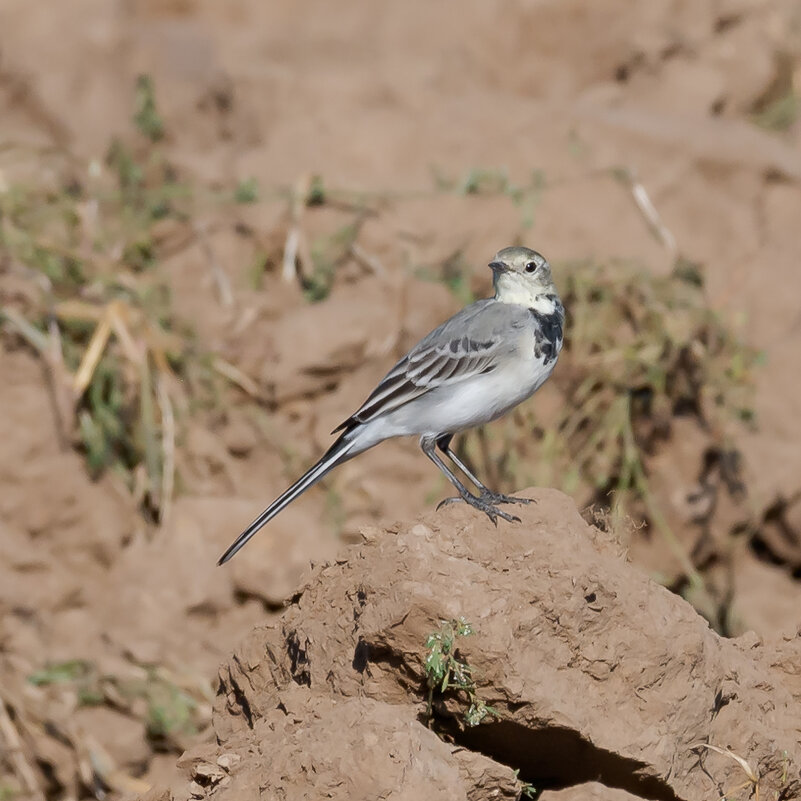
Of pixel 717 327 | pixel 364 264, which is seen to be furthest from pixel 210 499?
pixel 717 327

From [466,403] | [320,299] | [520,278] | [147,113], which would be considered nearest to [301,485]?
[466,403]

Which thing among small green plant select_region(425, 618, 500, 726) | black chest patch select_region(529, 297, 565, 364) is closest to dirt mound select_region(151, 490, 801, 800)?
small green plant select_region(425, 618, 500, 726)

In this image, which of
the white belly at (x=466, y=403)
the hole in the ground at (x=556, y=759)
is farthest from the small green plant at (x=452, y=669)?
the white belly at (x=466, y=403)

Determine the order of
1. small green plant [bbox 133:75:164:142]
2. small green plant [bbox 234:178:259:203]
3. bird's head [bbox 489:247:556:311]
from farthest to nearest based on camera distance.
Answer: small green plant [bbox 133:75:164:142] < small green plant [bbox 234:178:259:203] < bird's head [bbox 489:247:556:311]

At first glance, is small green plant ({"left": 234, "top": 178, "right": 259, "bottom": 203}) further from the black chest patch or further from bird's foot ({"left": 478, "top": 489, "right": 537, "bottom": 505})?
bird's foot ({"left": 478, "top": 489, "right": 537, "bottom": 505})

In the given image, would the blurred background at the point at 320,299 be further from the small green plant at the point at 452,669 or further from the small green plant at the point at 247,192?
the small green plant at the point at 452,669

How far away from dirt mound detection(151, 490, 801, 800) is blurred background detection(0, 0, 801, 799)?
2.98 m

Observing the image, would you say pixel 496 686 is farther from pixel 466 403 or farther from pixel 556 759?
pixel 466 403

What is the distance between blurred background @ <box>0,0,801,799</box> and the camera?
8859 mm

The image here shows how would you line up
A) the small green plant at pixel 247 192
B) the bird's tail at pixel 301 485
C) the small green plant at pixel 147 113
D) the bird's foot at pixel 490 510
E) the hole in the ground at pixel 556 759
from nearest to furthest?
the hole in the ground at pixel 556 759 → the bird's foot at pixel 490 510 → the bird's tail at pixel 301 485 → the small green plant at pixel 247 192 → the small green plant at pixel 147 113

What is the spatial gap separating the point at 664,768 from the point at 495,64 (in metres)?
8.70

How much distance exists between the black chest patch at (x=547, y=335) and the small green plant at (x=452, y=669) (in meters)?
2.54

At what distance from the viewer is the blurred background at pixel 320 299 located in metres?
8.86

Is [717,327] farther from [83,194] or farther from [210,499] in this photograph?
[83,194]
